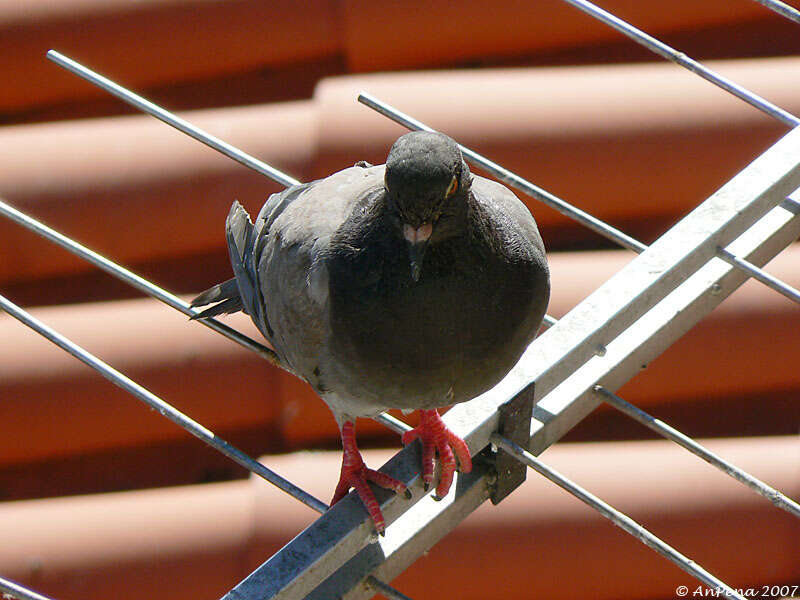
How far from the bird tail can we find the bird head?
106 cm

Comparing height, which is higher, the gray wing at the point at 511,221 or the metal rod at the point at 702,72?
the metal rod at the point at 702,72

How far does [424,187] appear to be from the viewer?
242 centimetres

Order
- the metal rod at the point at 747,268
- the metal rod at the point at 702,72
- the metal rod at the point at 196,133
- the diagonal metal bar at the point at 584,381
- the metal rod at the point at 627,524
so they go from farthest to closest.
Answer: the metal rod at the point at 196,133, the metal rod at the point at 702,72, the metal rod at the point at 747,268, the diagonal metal bar at the point at 584,381, the metal rod at the point at 627,524

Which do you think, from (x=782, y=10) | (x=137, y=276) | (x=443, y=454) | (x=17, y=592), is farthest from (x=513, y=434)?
(x=782, y=10)

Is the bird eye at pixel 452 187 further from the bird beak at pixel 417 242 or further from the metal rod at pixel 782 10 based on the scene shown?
the metal rod at pixel 782 10

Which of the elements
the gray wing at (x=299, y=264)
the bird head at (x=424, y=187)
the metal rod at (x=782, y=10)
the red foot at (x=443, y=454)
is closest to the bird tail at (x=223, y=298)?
the gray wing at (x=299, y=264)

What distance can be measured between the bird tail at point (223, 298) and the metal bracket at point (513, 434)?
3.97 feet

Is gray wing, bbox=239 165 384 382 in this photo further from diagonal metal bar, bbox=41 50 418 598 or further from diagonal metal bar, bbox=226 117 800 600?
diagonal metal bar, bbox=226 117 800 600

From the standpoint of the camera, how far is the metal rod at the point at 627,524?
235 cm

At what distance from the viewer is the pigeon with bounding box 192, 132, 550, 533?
2492 mm

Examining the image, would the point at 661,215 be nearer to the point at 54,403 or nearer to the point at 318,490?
the point at 318,490

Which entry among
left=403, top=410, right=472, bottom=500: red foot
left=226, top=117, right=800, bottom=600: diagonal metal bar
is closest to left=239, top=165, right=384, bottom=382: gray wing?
left=403, top=410, right=472, bottom=500: red foot

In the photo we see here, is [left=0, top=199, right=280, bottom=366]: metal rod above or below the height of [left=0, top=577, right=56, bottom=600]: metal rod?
above

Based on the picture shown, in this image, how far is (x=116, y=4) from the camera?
4.02 m
